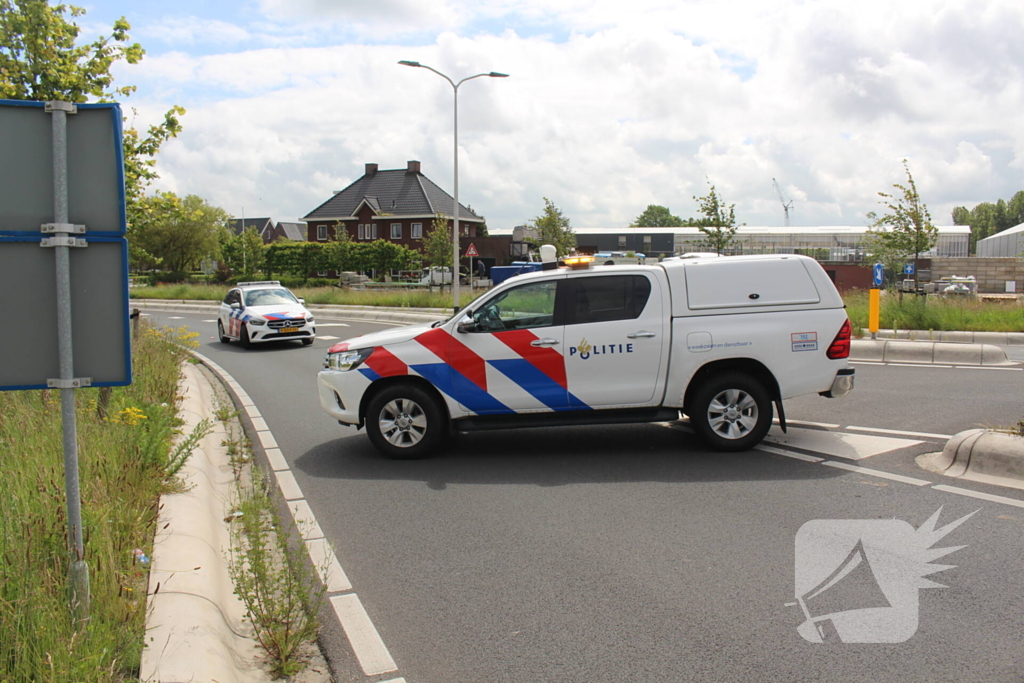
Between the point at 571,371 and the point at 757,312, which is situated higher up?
the point at 757,312

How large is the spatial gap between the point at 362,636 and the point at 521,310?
14.3 ft

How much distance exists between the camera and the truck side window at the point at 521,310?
26.9ft

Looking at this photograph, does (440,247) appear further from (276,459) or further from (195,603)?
(195,603)

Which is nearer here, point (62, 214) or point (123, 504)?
point (62, 214)

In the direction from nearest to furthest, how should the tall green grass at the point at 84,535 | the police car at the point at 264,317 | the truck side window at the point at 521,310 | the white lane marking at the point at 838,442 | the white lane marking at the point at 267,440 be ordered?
the tall green grass at the point at 84,535, the white lane marking at the point at 838,442, the truck side window at the point at 521,310, the white lane marking at the point at 267,440, the police car at the point at 264,317

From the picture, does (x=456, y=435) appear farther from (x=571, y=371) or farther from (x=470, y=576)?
(x=470, y=576)

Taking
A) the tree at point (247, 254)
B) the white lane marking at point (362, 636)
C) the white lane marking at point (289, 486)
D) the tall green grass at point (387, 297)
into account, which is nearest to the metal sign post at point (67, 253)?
the white lane marking at point (362, 636)

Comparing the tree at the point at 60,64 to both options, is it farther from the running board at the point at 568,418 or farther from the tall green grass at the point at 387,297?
the tall green grass at the point at 387,297

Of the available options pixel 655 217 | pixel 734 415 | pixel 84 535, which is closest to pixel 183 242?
pixel 734 415

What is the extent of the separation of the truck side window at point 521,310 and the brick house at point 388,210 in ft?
207

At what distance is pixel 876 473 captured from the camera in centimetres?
718

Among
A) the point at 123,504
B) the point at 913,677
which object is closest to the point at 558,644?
the point at 913,677

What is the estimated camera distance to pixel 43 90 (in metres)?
12.2

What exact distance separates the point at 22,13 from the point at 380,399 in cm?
830
